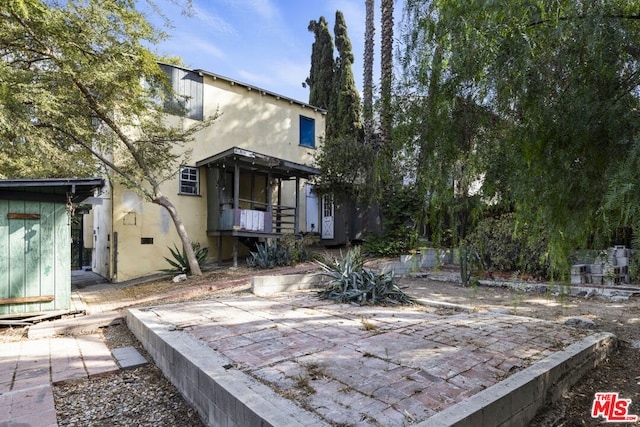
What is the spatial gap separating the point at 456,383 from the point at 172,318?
3480 mm

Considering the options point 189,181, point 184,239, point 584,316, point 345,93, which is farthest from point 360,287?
point 345,93

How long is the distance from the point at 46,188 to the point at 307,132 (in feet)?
36.1

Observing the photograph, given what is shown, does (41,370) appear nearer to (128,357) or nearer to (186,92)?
(128,357)

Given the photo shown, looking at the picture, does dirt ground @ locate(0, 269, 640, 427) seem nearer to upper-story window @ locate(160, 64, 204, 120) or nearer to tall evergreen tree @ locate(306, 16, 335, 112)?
upper-story window @ locate(160, 64, 204, 120)

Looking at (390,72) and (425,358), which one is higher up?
(390,72)

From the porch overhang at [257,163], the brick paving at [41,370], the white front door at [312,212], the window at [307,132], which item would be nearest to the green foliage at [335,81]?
the window at [307,132]

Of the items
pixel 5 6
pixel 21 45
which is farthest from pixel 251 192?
pixel 5 6

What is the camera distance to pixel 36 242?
5605 mm

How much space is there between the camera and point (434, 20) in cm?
258

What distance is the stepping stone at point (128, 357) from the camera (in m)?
3.72

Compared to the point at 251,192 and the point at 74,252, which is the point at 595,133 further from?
the point at 74,252

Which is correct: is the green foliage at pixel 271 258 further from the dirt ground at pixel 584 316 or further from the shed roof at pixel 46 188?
the shed roof at pixel 46 188

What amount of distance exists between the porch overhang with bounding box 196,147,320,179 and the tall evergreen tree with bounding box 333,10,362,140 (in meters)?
4.32

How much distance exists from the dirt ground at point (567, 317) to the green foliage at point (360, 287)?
121 centimetres
